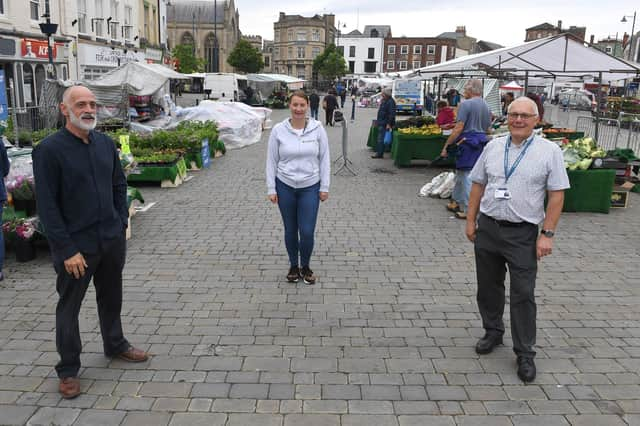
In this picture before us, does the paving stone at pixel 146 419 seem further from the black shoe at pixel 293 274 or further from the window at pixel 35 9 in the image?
the window at pixel 35 9

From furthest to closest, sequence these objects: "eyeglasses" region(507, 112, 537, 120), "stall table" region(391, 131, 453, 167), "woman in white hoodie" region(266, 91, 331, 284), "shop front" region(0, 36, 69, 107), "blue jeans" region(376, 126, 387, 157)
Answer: "shop front" region(0, 36, 69, 107) → "blue jeans" region(376, 126, 387, 157) → "stall table" region(391, 131, 453, 167) → "woman in white hoodie" region(266, 91, 331, 284) → "eyeglasses" region(507, 112, 537, 120)

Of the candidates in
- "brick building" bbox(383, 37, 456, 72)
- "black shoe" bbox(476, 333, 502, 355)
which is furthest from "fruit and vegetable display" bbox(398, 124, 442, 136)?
"brick building" bbox(383, 37, 456, 72)

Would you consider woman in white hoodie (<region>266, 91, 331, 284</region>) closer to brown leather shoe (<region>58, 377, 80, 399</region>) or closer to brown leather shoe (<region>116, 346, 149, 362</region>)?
brown leather shoe (<region>116, 346, 149, 362</region>)

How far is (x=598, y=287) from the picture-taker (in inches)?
232

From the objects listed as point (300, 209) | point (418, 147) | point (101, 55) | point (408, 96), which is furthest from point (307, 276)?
point (408, 96)

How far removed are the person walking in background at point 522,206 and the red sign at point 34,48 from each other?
66.4 ft

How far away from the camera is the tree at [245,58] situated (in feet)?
242

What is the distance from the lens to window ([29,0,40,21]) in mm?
21352

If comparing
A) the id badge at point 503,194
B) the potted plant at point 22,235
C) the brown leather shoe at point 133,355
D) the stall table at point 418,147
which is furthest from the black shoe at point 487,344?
the stall table at point 418,147

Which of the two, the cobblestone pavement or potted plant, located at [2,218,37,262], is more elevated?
potted plant, located at [2,218,37,262]

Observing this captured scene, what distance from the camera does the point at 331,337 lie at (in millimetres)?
4676

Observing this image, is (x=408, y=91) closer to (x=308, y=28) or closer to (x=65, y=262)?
(x=65, y=262)

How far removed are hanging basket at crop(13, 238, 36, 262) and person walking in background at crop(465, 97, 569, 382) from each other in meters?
4.94

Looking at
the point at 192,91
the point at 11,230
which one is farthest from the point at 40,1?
the point at 192,91
